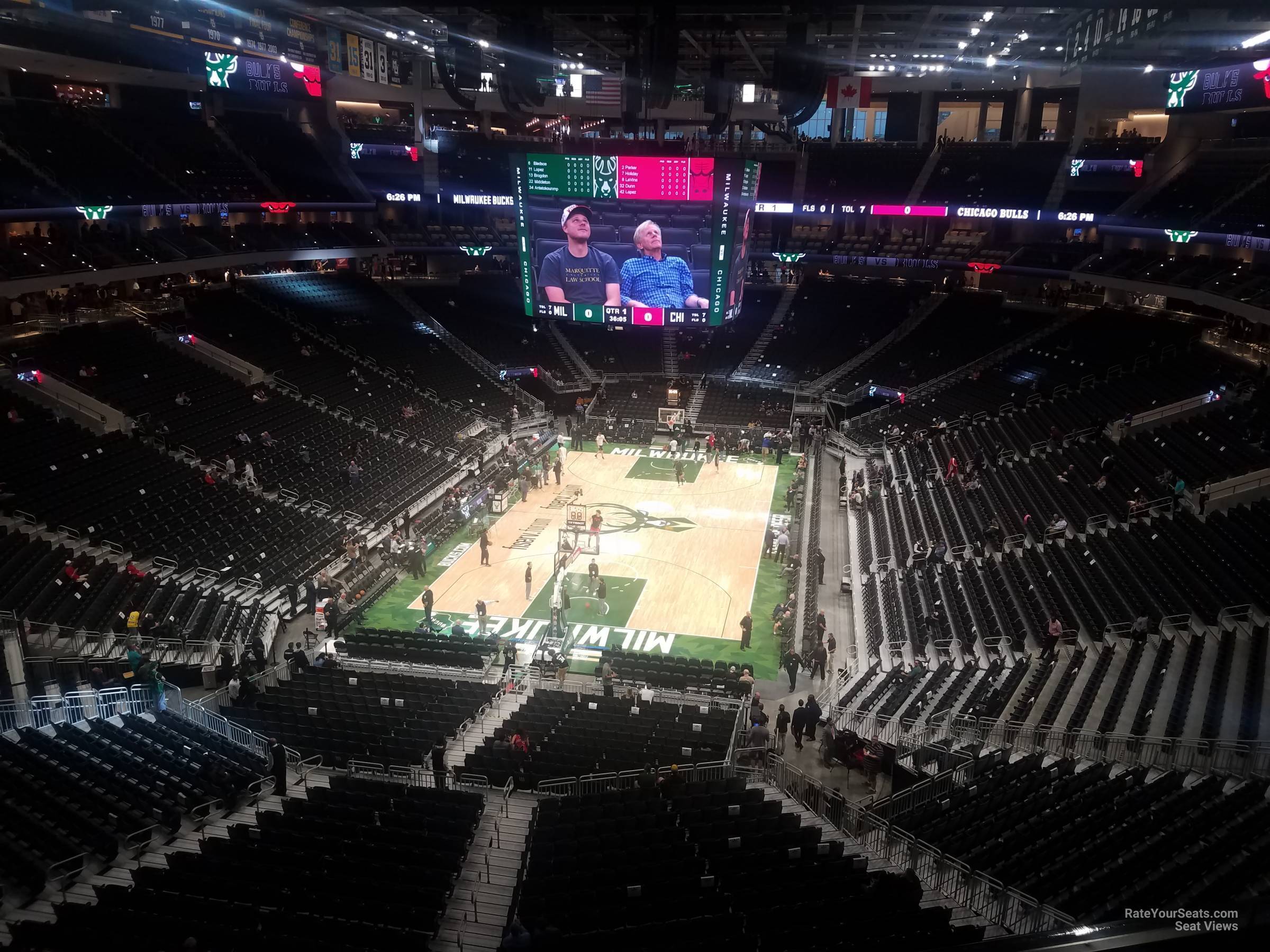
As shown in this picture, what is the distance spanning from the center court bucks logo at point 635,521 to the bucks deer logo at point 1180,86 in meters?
21.8

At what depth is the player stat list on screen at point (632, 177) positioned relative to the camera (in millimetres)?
22703

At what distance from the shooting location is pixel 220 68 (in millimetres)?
33406

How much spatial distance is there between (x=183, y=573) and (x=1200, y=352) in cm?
2966

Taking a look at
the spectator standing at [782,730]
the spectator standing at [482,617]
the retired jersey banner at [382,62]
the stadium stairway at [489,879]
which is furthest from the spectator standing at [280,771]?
the retired jersey banner at [382,62]

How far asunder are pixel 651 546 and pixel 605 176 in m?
10.2

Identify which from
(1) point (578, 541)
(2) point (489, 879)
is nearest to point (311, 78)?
(1) point (578, 541)

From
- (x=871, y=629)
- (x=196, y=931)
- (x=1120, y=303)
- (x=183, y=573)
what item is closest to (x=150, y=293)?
(x=183, y=573)

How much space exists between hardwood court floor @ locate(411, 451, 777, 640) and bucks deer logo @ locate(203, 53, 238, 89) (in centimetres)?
1962

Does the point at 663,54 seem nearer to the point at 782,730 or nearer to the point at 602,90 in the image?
the point at 782,730

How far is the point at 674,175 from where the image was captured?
74.8 feet

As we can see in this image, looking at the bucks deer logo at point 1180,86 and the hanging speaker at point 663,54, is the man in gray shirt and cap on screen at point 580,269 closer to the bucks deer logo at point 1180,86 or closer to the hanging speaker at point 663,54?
the hanging speaker at point 663,54

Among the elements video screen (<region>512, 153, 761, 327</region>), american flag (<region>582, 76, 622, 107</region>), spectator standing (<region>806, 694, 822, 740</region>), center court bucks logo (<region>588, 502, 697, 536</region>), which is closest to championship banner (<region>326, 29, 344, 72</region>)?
american flag (<region>582, 76, 622, 107</region>)

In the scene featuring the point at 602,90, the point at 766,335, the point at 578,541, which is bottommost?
the point at 578,541

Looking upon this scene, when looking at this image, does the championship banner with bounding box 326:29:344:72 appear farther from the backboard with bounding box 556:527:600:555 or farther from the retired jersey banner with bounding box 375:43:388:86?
the backboard with bounding box 556:527:600:555
